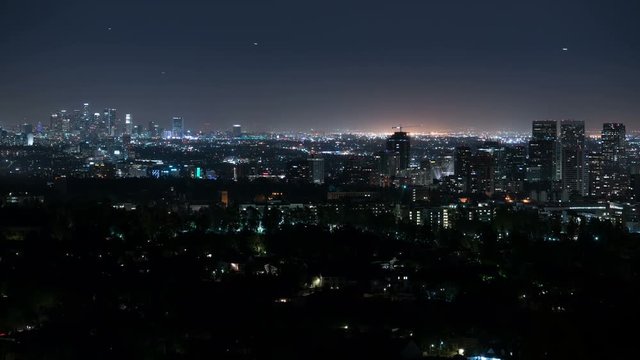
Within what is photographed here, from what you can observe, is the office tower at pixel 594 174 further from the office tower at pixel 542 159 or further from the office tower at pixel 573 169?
the office tower at pixel 542 159

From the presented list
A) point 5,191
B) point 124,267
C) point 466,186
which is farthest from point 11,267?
point 466,186

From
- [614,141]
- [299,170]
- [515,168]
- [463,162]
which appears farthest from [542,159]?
[299,170]

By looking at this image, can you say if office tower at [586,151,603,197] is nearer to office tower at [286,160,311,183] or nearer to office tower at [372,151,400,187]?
office tower at [372,151,400,187]

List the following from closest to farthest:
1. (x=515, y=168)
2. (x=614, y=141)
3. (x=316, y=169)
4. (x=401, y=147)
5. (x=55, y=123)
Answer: (x=515, y=168), (x=316, y=169), (x=614, y=141), (x=401, y=147), (x=55, y=123)

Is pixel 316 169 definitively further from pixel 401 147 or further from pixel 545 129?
pixel 545 129

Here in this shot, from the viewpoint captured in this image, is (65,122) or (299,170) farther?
(65,122)

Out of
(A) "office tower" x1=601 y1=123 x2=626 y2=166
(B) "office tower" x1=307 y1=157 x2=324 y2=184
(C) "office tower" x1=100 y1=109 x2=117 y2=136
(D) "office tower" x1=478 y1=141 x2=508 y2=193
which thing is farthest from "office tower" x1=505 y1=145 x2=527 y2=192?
(C) "office tower" x1=100 y1=109 x2=117 y2=136
